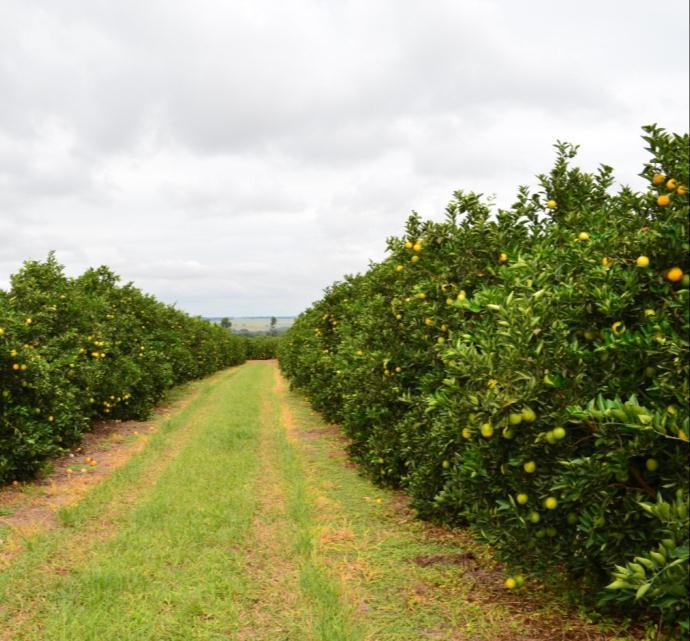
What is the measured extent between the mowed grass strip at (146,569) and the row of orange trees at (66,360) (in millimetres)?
1545

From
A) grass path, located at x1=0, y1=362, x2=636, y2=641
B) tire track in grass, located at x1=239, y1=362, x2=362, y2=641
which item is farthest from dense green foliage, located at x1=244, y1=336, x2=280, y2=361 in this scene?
tire track in grass, located at x1=239, y1=362, x2=362, y2=641

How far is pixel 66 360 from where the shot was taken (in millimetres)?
9406

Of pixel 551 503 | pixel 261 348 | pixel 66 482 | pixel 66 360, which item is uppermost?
pixel 66 360

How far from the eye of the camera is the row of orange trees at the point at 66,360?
7.63 metres

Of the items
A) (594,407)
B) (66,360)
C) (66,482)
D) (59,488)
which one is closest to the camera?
(594,407)

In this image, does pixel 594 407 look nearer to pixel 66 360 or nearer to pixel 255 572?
pixel 255 572

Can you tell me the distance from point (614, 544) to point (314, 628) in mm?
2324

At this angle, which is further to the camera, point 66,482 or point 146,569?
point 66,482

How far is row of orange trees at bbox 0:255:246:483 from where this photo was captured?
7.63 metres

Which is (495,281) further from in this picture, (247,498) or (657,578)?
(247,498)

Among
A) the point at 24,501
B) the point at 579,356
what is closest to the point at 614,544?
the point at 579,356

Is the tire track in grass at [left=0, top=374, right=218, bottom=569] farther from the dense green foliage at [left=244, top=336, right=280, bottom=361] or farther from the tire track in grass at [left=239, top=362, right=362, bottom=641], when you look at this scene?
the dense green foliage at [left=244, top=336, right=280, bottom=361]

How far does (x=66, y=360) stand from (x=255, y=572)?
629 cm

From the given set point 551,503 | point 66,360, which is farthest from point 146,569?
point 66,360
